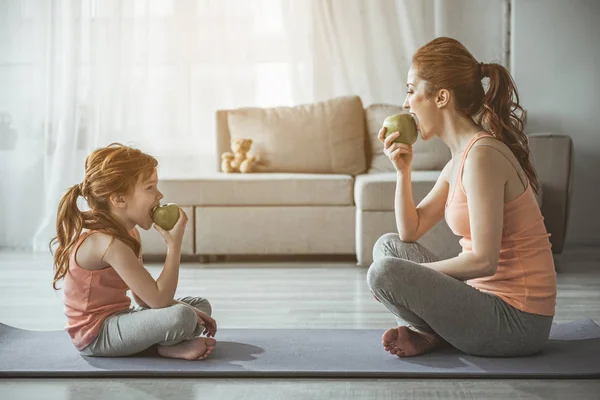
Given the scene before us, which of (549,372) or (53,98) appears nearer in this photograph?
(549,372)

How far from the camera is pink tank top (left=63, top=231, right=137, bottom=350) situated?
2375 mm

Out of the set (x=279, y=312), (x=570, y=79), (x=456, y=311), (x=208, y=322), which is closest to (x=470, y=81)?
(x=456, y=311)

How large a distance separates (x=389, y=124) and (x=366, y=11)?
124 inches

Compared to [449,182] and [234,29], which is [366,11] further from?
[449,182]

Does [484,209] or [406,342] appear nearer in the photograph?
[484,209]

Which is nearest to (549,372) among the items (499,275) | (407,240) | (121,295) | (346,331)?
(499,275)

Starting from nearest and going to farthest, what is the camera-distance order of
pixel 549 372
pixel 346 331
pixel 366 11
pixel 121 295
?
pixel 549 372 → pixel 121 295 → pixel 346 331 → pixel 366 11

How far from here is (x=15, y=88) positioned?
5574 millimetres

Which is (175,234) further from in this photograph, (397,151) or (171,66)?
(171,66)

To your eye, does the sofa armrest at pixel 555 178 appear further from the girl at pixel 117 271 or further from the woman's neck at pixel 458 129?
the girl at pixel 117 271

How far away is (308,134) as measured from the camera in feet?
17.1

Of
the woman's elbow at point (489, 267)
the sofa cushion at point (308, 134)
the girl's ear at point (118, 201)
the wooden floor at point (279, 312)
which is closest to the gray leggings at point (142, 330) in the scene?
the wooden floor at point (279, 312)

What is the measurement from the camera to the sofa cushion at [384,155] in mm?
5082

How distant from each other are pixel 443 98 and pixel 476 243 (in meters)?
0.41
